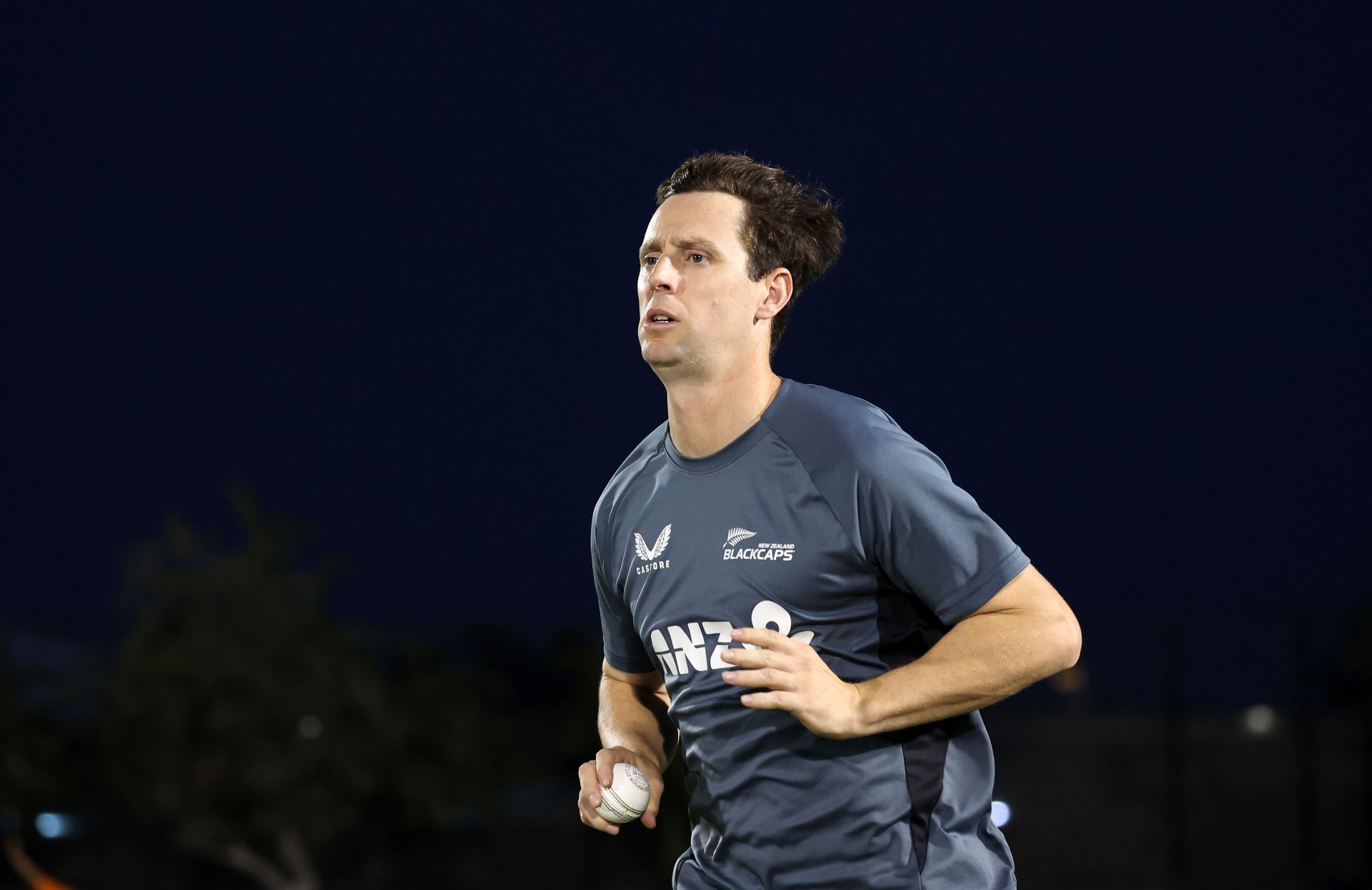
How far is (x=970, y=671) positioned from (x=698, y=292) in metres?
1.14

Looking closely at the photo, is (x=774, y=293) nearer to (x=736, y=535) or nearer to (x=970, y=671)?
(x=736, y=535)

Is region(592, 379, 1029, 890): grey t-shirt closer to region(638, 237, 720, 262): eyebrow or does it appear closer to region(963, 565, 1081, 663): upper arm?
region(963, 565, 1081, 663): upper arm

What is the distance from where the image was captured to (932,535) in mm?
3107

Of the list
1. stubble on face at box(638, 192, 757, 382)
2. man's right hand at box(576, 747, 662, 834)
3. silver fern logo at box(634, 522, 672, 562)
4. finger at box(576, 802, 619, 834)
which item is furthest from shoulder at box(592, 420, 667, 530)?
finger at box(576, 802, 619, 834)

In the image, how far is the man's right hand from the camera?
11.8 ft

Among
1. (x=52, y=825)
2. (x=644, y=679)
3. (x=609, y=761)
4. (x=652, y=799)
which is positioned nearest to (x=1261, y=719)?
(x=52, y=825)

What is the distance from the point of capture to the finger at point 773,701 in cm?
288

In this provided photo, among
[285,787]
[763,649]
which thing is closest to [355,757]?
[285,787]

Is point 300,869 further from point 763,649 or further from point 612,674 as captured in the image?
point 763,649

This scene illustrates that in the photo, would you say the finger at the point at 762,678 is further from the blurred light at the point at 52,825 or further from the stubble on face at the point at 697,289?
the blurred light at the point at 52,825

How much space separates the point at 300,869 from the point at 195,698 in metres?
3.06

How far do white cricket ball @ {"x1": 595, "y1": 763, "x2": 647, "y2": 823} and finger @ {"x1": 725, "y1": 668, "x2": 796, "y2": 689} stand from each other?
0.84 metres

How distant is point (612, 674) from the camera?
415 centimetres

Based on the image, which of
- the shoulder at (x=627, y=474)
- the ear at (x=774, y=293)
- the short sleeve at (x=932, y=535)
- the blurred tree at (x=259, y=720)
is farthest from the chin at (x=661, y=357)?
the blurred tree at (x=259, y=720)
